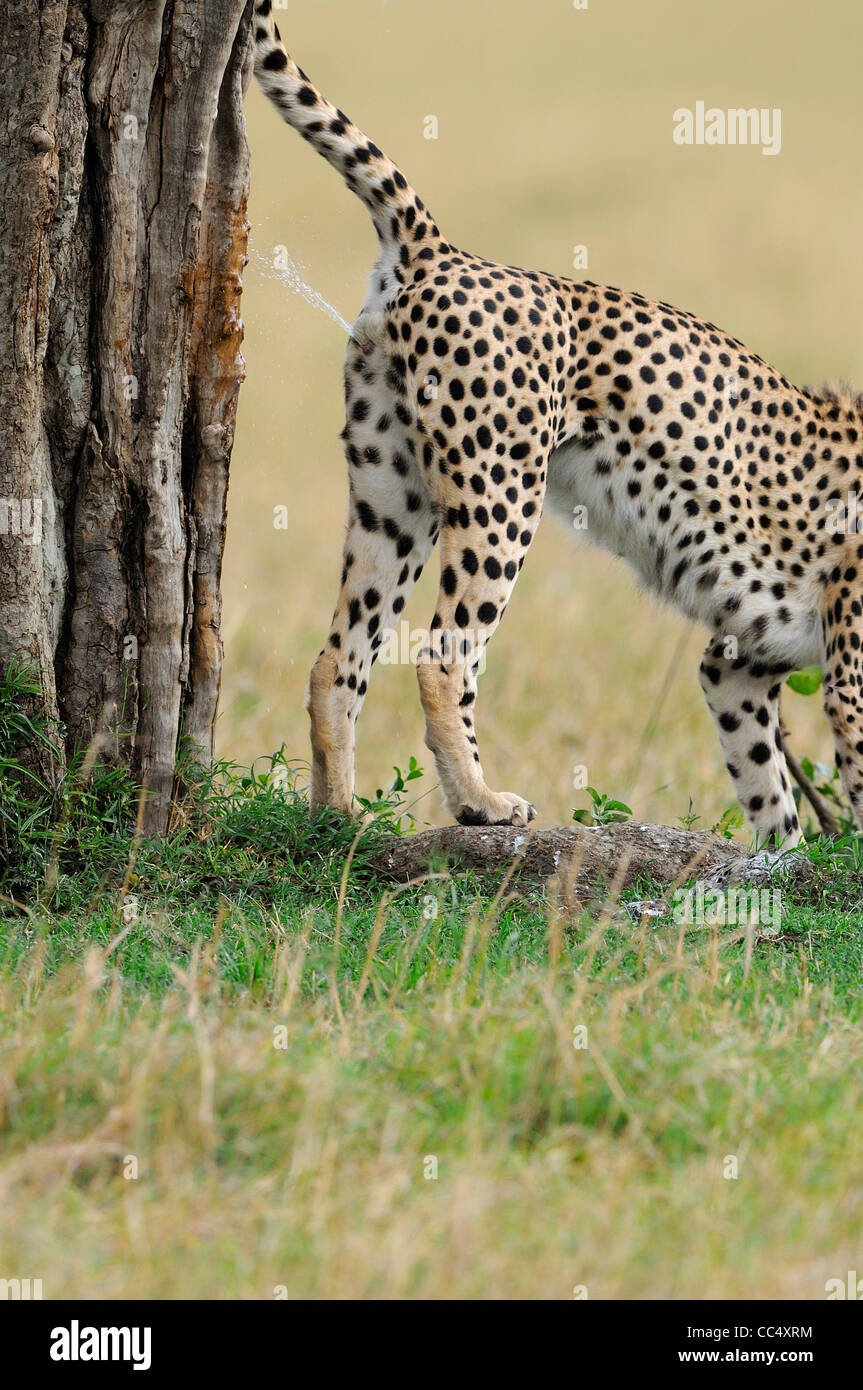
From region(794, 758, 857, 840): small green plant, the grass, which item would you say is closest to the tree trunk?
the grass

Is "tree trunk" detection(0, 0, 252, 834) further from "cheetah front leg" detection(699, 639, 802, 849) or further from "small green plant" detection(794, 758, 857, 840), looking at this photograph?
"small green plant" detection(794, 758, 857, 840)

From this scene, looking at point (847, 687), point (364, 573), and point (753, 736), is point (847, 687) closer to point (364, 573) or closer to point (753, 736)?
point (753, 736)

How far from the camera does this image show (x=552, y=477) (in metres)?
5.61

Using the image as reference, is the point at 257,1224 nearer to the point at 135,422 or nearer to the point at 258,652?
the point at 135,422

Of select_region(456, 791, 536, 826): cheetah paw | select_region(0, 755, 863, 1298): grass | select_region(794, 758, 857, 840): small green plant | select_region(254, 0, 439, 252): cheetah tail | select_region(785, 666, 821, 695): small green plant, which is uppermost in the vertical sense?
select_region(254, 0, 439, 252): cheetah tail

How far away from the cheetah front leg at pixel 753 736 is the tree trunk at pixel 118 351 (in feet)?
7.16

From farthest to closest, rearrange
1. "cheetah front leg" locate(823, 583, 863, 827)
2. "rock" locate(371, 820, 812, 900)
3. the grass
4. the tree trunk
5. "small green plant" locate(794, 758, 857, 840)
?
"small green plant" locate(794, 758, 857, 840) < "cheetah front leg" locate(823, 583, 863, 827) < "rock" locate(371, 820, 812, 900) < the tree trunk < the grass

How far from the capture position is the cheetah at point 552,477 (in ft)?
16.7

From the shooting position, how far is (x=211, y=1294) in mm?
2375

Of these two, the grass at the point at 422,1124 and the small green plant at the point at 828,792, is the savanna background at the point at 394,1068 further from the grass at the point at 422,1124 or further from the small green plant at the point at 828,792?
the small green plant at the point at 828,792

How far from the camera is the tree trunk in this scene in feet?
14.0

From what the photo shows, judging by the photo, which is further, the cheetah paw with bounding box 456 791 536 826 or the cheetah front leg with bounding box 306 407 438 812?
the cheetah front leg with bounding box 306 407 438 812

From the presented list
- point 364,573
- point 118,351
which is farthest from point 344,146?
point 364,573

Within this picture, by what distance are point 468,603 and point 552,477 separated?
2.44 ft
